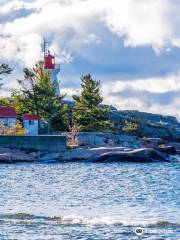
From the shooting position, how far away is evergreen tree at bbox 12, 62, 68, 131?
314ft

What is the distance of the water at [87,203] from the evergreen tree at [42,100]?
113 feet

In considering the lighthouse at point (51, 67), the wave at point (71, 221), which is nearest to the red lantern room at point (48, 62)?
the lighthouse at point (51, 67)

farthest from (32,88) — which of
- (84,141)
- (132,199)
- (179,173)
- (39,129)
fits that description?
(132,199)

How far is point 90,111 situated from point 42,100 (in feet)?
21.9

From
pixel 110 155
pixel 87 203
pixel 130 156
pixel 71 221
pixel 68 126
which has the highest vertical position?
pixel 68 126

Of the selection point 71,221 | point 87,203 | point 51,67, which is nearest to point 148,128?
point 51,67

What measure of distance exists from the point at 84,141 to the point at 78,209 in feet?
186

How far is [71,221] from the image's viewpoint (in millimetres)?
26062

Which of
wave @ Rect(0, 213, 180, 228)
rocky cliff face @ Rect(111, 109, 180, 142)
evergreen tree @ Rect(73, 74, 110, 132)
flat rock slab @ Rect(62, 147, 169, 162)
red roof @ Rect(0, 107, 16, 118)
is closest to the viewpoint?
wave @ Rect(0, 213, 180, 228)

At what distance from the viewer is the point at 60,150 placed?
74.3 metres

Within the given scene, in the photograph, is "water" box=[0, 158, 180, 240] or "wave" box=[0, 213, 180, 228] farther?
"wave" box=[0, 213, 180, 228]

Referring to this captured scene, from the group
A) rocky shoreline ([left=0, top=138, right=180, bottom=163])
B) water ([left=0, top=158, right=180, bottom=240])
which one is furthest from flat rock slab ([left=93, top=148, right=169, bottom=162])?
water ([left=0, top=158, right=180, bottom=240])

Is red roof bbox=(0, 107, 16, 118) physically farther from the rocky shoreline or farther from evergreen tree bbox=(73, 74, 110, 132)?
the rocky shoreline

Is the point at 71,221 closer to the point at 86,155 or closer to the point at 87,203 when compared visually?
the point at 87,203
